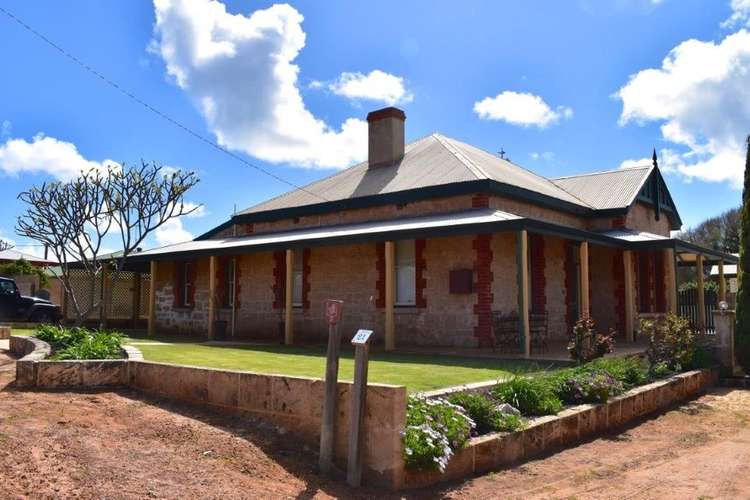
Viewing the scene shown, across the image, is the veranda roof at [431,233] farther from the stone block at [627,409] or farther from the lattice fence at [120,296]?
the lattice fence at [120,296]

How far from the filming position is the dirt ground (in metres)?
4.45

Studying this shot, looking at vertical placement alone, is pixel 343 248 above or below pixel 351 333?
above

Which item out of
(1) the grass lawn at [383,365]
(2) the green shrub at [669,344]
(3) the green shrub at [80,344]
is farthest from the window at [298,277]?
(2) the green shrub at [669,344]

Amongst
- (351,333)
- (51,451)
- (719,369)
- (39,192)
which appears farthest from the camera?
(351,333)

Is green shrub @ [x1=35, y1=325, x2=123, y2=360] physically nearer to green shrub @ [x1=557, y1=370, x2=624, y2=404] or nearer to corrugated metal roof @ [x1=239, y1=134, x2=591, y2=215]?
green shrub @ [x1=557, y1=370, x2=624, y2=404]

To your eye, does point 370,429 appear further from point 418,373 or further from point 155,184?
point 155,184

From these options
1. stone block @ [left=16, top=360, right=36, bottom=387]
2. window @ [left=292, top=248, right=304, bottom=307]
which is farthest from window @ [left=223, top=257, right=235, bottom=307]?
stone block @ [left=16, top=360, right=36, bottom=387]

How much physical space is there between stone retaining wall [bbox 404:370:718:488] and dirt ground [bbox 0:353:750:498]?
0.13 meters

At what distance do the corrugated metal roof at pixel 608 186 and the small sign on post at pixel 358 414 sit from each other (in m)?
15.1

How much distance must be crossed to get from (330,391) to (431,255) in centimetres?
972

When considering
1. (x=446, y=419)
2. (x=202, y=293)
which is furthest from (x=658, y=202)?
(x=446, y=419)

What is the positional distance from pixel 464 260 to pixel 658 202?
985 centimetres

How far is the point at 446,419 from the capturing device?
19.4 feet

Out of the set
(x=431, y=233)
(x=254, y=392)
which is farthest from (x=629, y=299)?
(x=254, y=392)
